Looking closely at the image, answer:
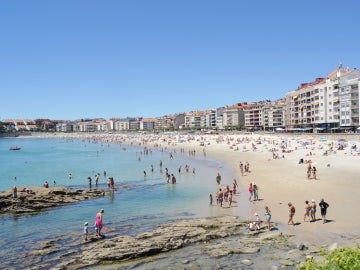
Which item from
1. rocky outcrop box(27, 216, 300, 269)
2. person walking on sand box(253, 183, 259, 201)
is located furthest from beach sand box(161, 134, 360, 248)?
rocky outcrop box(27, 216, 300, 269)

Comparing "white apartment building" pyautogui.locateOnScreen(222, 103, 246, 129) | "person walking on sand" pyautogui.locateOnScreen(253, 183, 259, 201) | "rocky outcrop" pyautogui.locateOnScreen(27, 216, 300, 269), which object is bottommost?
"rocky outcrop" pyautogui.locateOnScreen(27, 216, 300, 269)

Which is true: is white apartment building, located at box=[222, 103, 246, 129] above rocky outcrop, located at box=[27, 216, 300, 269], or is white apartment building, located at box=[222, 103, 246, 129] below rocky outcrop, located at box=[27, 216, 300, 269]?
above

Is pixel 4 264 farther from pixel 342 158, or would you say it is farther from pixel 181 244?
pixel 342 158

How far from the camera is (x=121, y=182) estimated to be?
40031mm

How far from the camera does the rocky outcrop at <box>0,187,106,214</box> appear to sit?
25984 millimetres

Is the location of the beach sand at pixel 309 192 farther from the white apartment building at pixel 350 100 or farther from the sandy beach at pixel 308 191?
the white apartment building at pixel 350 100

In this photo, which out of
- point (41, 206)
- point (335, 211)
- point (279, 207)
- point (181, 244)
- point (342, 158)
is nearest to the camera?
point (181, 244)

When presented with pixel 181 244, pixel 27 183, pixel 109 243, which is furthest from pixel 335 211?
pixel 27 183

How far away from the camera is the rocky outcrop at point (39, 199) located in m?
26.0

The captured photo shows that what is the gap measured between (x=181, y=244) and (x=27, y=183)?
31.1 m

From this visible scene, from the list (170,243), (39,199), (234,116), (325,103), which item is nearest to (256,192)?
(170,243)

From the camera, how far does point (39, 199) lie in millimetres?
27672

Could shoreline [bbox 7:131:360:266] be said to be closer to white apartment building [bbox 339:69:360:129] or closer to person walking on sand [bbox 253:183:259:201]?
person walking on sand [bbox 253:183:259:201]

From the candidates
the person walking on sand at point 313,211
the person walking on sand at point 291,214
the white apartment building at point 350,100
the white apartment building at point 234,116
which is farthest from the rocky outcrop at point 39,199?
the white apartment building at point 234,116
